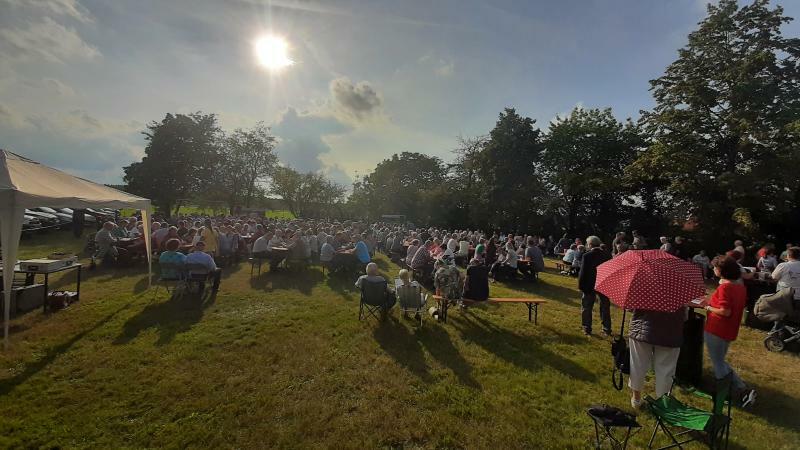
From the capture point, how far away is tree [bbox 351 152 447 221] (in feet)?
153

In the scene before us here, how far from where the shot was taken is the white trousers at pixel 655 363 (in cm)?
422

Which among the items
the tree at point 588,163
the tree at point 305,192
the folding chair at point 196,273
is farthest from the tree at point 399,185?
the folding chair at point 196,273

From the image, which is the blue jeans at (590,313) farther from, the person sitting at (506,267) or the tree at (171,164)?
the tree at (171,164)

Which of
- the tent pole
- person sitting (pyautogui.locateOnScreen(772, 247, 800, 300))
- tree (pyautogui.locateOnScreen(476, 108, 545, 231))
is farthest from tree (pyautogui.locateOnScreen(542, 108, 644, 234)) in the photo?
the tent pole

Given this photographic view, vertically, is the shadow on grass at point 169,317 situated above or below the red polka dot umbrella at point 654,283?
below

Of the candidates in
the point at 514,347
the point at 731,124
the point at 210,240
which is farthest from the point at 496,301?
the point at 731,124

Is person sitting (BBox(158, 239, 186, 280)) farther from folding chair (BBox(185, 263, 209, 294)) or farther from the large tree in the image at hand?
the large tree

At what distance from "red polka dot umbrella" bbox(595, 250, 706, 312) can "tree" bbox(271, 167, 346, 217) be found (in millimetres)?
52350

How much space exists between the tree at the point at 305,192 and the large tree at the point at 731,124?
46.2m

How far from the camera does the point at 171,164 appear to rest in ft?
107

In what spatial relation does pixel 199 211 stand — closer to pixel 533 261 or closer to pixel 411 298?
pixel 533 261

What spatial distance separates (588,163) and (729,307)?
29.2 meters

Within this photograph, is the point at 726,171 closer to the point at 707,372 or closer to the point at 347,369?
the point at 707,372

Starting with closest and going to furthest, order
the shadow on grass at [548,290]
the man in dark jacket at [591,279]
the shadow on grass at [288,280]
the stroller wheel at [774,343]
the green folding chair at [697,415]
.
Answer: the green folding chair at [697,415] < the stroller wheel at [774,343] < the man in dark jacket at [591,279] < the shadow on grass at [288,280] < the shadow on grass at [548,290]
